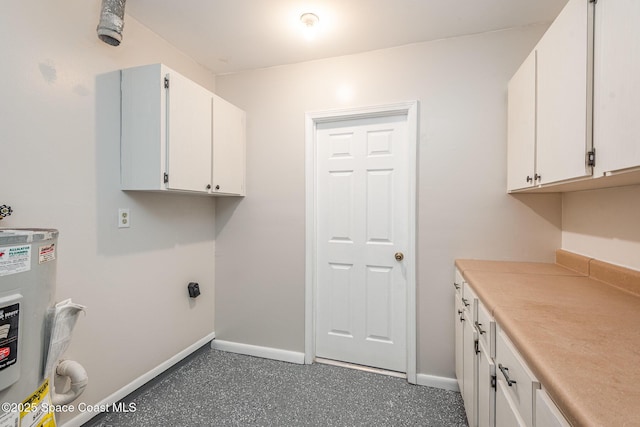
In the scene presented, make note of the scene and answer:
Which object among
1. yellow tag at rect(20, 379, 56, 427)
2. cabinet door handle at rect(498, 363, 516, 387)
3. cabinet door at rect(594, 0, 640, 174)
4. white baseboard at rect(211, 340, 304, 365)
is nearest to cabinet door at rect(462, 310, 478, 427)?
cabinet door handle at rect(498, 363, 516, 387)

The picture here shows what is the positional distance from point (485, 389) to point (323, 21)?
2.18m

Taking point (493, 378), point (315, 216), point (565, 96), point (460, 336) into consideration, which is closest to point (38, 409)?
point (493, 378)

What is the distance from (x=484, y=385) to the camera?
119cm

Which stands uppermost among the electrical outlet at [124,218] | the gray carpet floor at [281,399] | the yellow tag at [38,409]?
the electrical outlet at [124,218]

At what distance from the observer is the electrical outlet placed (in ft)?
5.73

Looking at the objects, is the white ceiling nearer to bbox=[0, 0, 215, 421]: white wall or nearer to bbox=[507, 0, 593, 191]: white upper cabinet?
bbox=[0, 0, 215, 421]: white wall

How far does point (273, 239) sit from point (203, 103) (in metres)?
1.18

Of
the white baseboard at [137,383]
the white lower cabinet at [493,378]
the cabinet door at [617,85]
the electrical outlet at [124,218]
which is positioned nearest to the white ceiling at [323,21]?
the cabinet door at [617,85]

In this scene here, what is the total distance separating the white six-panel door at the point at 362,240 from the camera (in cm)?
218


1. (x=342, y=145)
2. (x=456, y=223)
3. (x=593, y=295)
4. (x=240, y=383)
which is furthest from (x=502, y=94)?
(x=240, y=383)

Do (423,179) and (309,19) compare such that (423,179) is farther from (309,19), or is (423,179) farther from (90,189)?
(90,189)

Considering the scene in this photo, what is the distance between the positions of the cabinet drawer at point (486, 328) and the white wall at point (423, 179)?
0.76 meters

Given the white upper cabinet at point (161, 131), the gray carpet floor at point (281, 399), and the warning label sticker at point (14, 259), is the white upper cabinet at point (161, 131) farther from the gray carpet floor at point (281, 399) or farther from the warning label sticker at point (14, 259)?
the gray carpet floor at point (281, 399)

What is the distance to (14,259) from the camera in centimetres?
81
